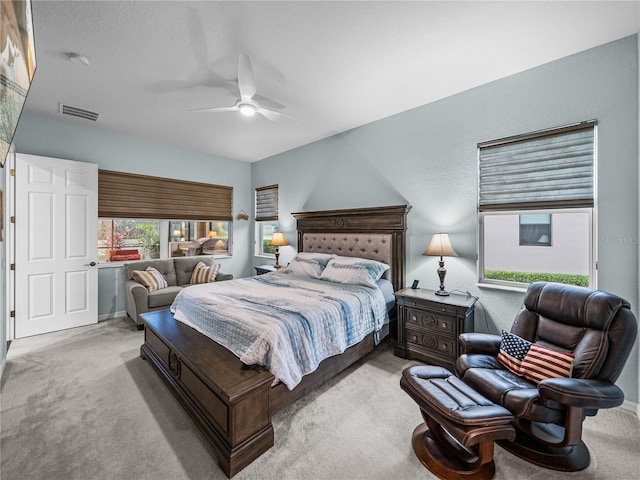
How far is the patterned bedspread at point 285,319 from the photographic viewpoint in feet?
6.47

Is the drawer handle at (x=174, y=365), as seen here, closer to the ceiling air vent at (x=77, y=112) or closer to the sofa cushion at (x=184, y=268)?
the sofa cushion at (x=184, y=268)

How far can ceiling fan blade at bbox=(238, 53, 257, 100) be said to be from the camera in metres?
2.12

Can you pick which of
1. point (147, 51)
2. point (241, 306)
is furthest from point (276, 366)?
point (147, 51)

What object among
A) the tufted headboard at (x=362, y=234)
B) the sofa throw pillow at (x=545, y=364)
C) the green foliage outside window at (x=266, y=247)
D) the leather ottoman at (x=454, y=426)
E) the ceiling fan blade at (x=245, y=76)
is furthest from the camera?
the green foliage outside window at (x=266, y=247)

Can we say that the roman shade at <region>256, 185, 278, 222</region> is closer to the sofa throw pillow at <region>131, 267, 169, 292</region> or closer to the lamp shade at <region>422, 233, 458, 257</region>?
the sofa throw pillow at <region>131, 267, 169, 292</region>

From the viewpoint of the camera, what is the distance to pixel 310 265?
4000mm

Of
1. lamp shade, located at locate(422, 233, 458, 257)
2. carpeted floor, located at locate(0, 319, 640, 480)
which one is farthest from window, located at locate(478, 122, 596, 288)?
carpeted floor, located at locate(0, 319, 640, 480)

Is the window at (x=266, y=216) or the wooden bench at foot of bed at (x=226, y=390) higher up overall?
the window at (x=266, y=216)

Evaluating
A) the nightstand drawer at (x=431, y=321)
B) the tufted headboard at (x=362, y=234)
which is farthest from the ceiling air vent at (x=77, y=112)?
the nightstand drawer at (x=431, y=321)

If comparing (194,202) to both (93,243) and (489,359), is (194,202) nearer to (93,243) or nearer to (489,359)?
(93,243)

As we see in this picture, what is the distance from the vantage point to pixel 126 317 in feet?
14.8

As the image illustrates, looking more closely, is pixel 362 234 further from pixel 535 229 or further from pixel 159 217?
pixel 159 217

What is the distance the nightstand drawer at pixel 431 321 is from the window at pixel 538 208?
2.25ft

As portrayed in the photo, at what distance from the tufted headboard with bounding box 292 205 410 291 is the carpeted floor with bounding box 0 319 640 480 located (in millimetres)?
1462
